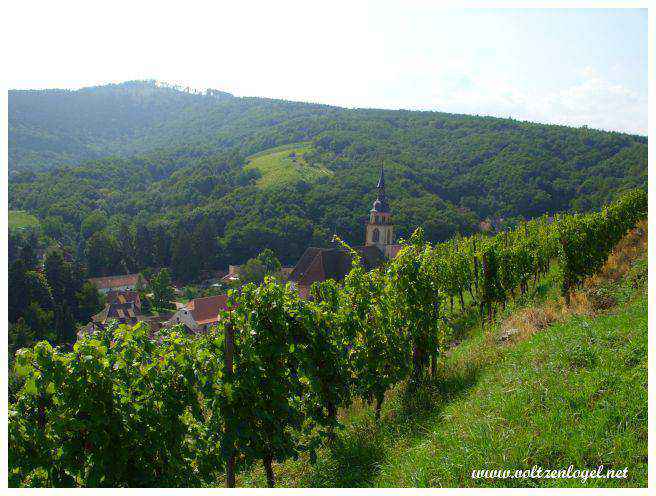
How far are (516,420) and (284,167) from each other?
94234 mm

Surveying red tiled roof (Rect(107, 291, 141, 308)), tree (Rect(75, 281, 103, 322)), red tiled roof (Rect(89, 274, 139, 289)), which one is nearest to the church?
tree (Rect(75, 281, 103, 322))

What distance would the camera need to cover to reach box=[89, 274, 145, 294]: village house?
2151 inches

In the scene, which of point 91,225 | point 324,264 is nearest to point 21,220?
point 91,225

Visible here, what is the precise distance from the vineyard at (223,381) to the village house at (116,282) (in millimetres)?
51575

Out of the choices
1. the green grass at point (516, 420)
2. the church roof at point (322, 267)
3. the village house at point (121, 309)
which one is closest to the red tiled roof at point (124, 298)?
the village house at point (121, 309)

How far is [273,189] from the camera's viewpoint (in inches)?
3155

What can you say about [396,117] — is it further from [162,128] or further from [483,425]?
[483,425]

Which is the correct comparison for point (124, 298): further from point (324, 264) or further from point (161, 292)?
point (324, 264)

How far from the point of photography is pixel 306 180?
8781 centimetres

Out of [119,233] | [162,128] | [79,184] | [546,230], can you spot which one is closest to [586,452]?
[546,230]

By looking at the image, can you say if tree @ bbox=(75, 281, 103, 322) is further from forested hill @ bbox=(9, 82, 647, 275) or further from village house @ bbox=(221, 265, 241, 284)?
forested hill @ bbox=(9, 82, 647, 275)

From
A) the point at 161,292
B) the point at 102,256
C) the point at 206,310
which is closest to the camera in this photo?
the point at 206,310

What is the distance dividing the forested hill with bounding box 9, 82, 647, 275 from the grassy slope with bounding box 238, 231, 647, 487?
56790 millimetres

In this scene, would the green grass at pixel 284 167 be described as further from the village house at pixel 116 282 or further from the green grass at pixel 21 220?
the green grass at pixel 21 220
